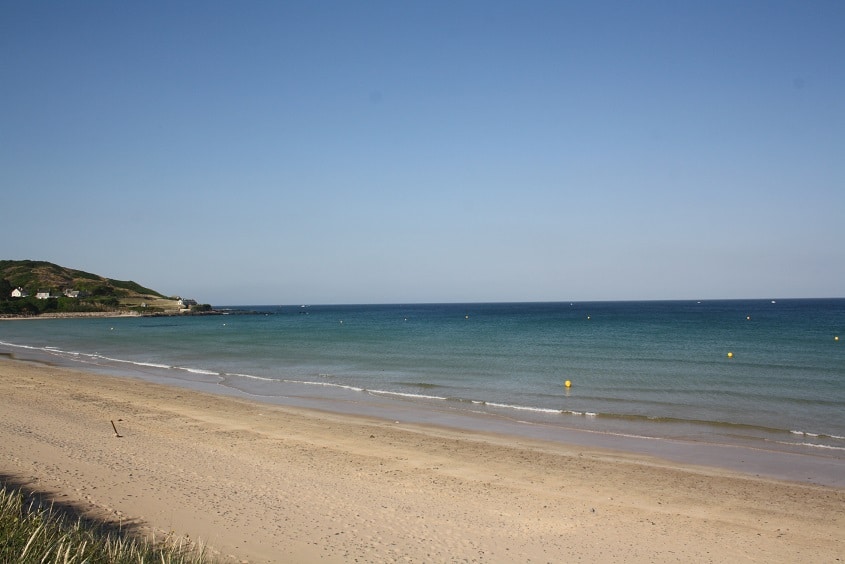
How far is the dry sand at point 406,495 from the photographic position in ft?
27.0

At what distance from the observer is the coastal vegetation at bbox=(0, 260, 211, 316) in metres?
122

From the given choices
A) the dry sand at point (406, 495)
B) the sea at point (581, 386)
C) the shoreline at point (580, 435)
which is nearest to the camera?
the dry sand at point (406, 495)

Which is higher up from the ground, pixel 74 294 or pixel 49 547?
pixel 74 294

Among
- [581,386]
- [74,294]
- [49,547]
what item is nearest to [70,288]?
[74,294]

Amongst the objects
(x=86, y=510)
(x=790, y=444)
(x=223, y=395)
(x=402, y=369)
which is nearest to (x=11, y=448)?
(x=86, y=510)

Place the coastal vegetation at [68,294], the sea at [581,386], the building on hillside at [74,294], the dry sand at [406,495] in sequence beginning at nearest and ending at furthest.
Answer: the dry sand at [406,495]
the sea at [581,386]
the coastal vegetation at [68,294]
the building on hillside at [74,294]

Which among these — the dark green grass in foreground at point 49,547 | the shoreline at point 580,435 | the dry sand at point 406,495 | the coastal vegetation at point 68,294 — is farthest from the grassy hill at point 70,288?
the dark green grass in foreground at point 49,547

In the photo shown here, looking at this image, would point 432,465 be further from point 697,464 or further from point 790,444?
point 790,444

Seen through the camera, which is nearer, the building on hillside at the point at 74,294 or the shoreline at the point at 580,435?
the shoreline at the point at 580,435

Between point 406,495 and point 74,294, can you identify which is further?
point 74,294

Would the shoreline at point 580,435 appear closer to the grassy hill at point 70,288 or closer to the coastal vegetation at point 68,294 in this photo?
the coastal vegetation at point 68,294

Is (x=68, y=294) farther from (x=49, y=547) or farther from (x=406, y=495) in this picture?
(x=49, y=547)

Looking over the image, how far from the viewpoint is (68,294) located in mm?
132375

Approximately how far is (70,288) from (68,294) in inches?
583
